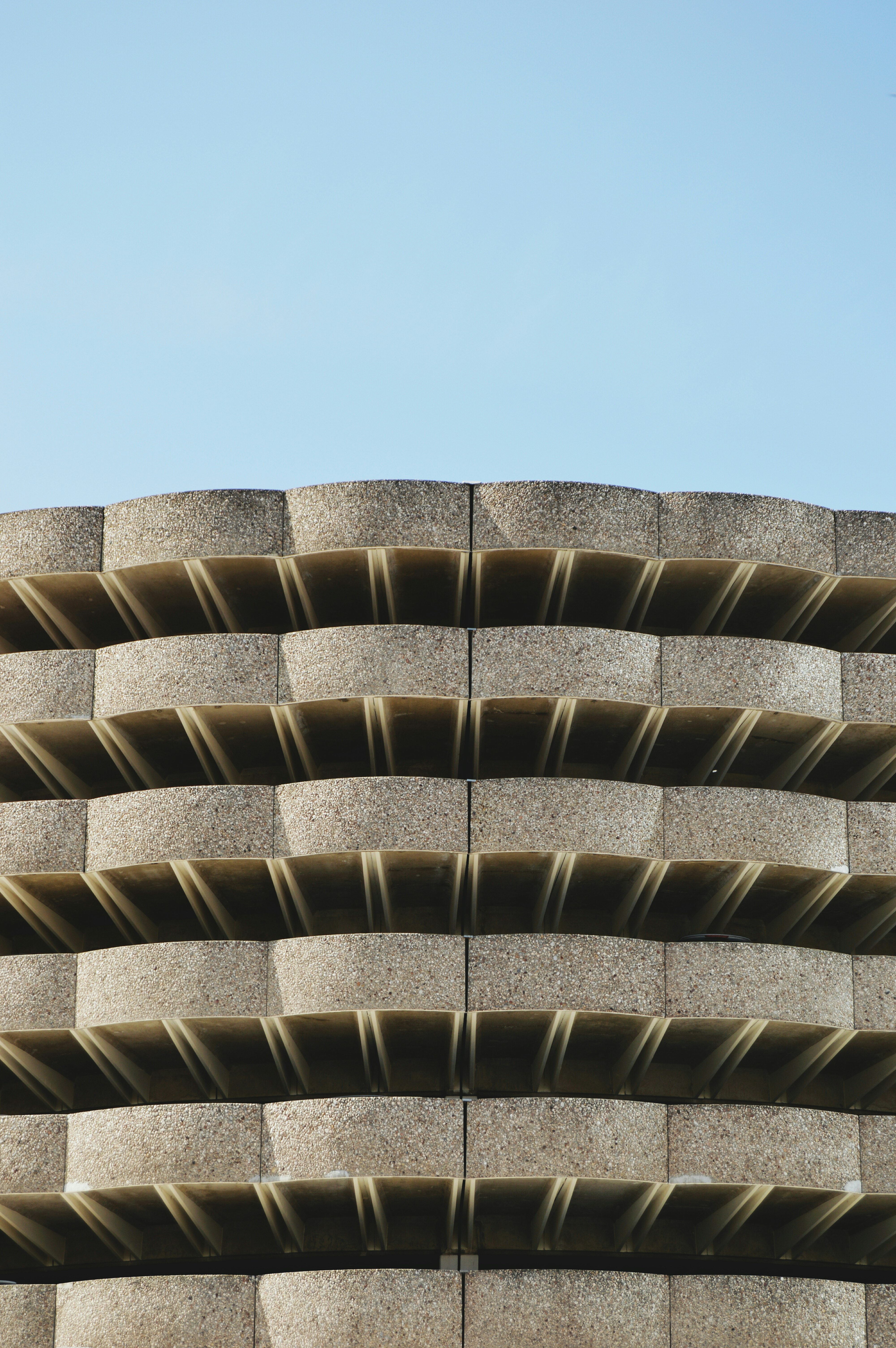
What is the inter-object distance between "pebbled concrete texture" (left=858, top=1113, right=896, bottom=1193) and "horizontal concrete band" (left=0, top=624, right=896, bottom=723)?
17.8 feet

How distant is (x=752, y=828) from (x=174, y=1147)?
336 inches

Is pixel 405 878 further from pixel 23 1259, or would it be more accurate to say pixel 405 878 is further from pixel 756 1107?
pixel 23 1259

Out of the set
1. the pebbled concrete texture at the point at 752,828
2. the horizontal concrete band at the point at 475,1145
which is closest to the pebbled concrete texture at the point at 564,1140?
the horizontal concrete band at the point at 475,1145

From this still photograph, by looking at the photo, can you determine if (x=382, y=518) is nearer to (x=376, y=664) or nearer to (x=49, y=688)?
(x=376, y=664)

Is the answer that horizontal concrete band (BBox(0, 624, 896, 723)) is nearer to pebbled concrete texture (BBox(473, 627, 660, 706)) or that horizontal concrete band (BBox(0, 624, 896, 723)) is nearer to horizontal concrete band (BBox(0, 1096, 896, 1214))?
pebbled concrete texture (BBox(473, 627, 660, 706))

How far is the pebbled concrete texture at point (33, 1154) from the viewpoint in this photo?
61.4 ft

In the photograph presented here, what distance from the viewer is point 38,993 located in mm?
19609

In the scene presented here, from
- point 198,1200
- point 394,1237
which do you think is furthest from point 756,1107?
point 198,1200

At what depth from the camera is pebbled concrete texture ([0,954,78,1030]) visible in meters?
19.5

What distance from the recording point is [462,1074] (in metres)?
20.8

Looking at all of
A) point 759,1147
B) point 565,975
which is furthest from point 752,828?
Answer: point 759,1147

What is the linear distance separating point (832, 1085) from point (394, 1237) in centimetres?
667

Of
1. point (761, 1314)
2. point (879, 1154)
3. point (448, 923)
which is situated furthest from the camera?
point (448, 923)

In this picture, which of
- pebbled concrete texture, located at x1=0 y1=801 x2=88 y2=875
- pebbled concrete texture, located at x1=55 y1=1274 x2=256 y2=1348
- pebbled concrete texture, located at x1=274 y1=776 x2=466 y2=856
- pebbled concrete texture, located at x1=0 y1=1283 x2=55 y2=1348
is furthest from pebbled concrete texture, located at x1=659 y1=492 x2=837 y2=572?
pebbled concrete texture, located at x1=0 y1=1283 x2=55 y2=1348
